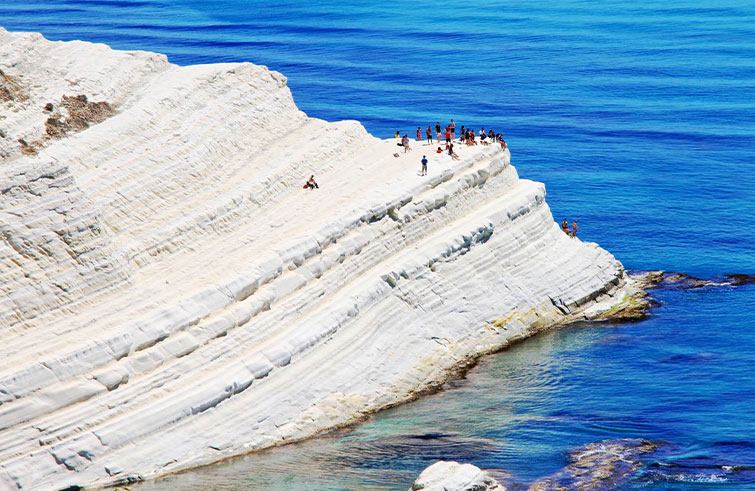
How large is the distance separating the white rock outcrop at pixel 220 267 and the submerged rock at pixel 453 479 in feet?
26.9

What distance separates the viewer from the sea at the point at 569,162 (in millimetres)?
41375

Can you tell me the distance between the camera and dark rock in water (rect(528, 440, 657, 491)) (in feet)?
126

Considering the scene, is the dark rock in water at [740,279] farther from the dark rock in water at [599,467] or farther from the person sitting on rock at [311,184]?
the person sitting on rock at [311,184]

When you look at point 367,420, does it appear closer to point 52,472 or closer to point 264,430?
point 264,430

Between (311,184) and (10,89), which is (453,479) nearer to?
(311,184)

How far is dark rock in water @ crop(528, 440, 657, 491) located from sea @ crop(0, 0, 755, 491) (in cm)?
23

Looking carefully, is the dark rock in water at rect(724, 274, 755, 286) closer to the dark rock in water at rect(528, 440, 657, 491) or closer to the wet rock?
the dark rock in water at rect(528, 440, 657, 491)

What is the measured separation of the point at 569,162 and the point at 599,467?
1755 inches

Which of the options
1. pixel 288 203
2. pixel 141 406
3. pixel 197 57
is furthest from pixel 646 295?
pixel 197 57

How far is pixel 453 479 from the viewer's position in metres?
35.8

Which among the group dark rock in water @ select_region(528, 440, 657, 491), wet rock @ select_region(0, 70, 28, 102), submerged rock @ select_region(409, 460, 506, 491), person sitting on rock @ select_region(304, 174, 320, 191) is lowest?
dark rock in water @ select_region(528, 440, 657, 491)

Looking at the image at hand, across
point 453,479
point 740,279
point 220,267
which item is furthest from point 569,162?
point 453,479

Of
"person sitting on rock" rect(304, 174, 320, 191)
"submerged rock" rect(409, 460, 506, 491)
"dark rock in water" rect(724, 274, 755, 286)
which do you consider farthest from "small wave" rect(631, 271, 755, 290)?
"submerged rock" rect(409, 460, 506, 491)

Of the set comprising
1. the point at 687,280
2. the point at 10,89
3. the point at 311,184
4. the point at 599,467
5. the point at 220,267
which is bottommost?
the point at 599,467
